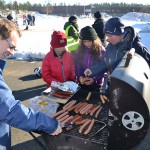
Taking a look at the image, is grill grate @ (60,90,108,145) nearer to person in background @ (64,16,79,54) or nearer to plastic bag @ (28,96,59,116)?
plastic bag @ (28,96,59,116)

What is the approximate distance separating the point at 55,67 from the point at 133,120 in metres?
2.09

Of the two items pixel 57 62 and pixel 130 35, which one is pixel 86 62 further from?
pixel 130 35

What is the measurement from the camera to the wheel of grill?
211cm

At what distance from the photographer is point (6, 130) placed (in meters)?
2.10

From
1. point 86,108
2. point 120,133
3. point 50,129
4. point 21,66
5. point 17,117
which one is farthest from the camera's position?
point 21,66

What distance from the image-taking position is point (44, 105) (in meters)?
2.89

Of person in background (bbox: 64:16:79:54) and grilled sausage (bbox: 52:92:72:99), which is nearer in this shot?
grilled sausage (bbox: 52:92:72:99)

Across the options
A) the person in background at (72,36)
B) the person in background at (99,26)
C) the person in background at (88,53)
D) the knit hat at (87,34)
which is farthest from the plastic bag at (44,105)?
the person in background at (99,26)

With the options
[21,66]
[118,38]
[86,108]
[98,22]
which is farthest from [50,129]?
[21,66]

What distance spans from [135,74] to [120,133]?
0.57 metres

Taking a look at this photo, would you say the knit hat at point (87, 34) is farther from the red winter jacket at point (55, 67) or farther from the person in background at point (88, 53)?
the red winter jacket at point (55, 67)

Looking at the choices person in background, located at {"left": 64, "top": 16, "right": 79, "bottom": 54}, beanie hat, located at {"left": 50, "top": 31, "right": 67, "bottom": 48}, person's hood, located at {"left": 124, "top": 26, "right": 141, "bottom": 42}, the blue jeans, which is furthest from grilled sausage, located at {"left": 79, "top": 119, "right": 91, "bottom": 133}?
person in background, located at {"left": 64, "top": 16, "right": 79, "bottom": 54}

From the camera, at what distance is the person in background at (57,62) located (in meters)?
3.89

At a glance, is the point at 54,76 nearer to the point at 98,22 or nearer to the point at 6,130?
the point at 6,130
